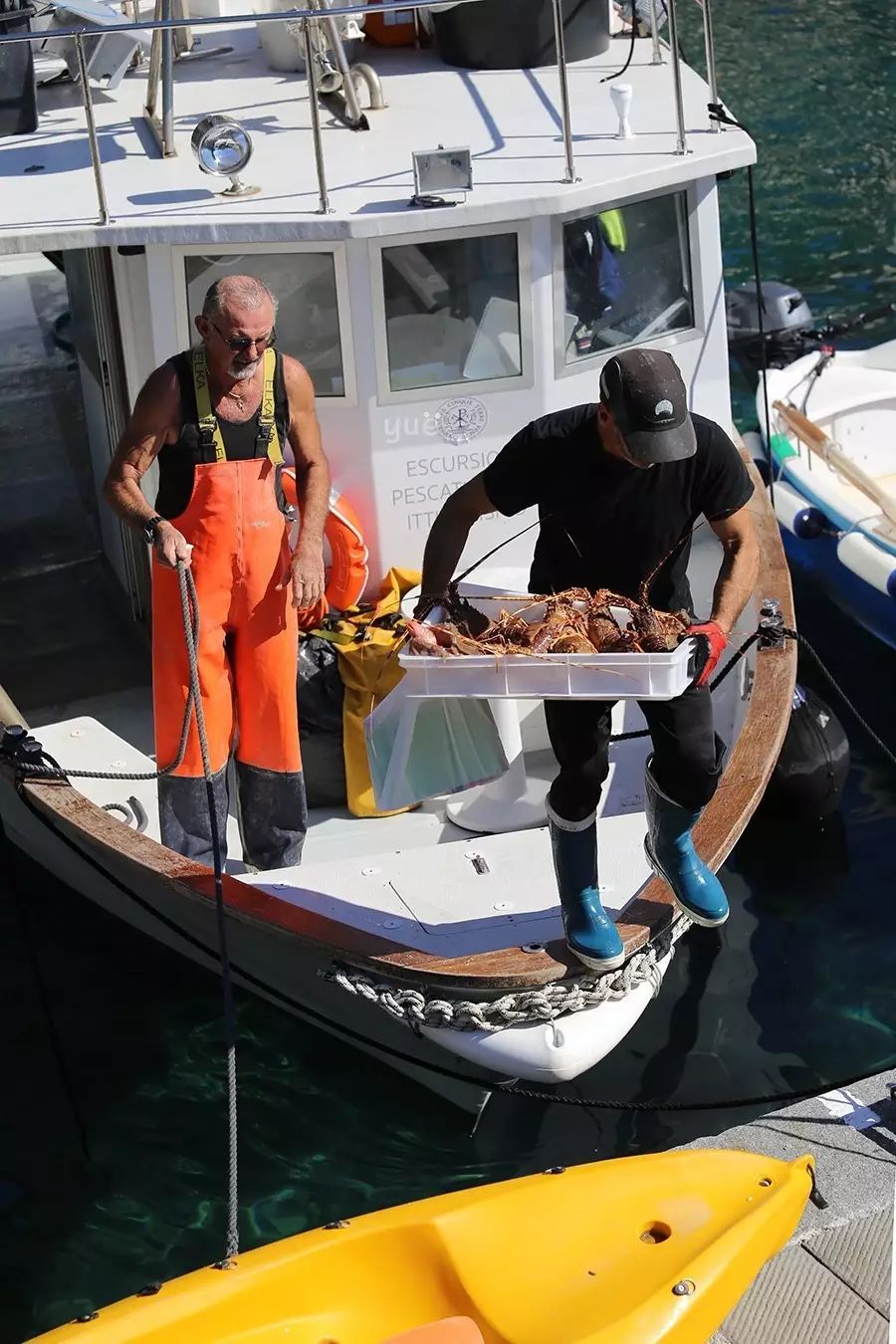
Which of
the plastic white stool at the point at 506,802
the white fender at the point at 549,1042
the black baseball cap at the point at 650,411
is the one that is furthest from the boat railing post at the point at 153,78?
the white fender at the point at 549,1042

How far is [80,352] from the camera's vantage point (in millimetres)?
7766

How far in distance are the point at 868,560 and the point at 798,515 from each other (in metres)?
0.70

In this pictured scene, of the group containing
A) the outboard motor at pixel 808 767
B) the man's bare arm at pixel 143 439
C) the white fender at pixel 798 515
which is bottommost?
the outboard motor at pixel 808 767

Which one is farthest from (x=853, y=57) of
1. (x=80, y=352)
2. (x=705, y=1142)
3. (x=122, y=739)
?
(x=705, y=1142)

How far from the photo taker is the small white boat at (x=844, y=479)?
860cm

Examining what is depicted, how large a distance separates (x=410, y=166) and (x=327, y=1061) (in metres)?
3.33

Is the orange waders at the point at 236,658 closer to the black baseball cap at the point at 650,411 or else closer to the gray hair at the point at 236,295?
the gray hair at the point at 236,295

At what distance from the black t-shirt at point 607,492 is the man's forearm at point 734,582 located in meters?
0.12

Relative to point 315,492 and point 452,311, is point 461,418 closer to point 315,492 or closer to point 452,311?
point 452,311

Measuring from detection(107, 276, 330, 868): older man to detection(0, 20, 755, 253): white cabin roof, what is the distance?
0.82 m

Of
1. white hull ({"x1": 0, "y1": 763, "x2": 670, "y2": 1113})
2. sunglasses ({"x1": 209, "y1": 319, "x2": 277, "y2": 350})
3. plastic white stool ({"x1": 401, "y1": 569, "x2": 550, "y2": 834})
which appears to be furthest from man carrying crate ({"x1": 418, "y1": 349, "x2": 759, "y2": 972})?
plastic white stool ({"x1": 401, "y1": 569, "x2": 550, "y2": 834})

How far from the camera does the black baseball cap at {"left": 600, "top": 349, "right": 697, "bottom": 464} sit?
13.4ft

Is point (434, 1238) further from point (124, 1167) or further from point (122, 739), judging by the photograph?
point (122, 739)

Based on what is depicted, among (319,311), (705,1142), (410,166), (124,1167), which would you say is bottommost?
(124,1167)
